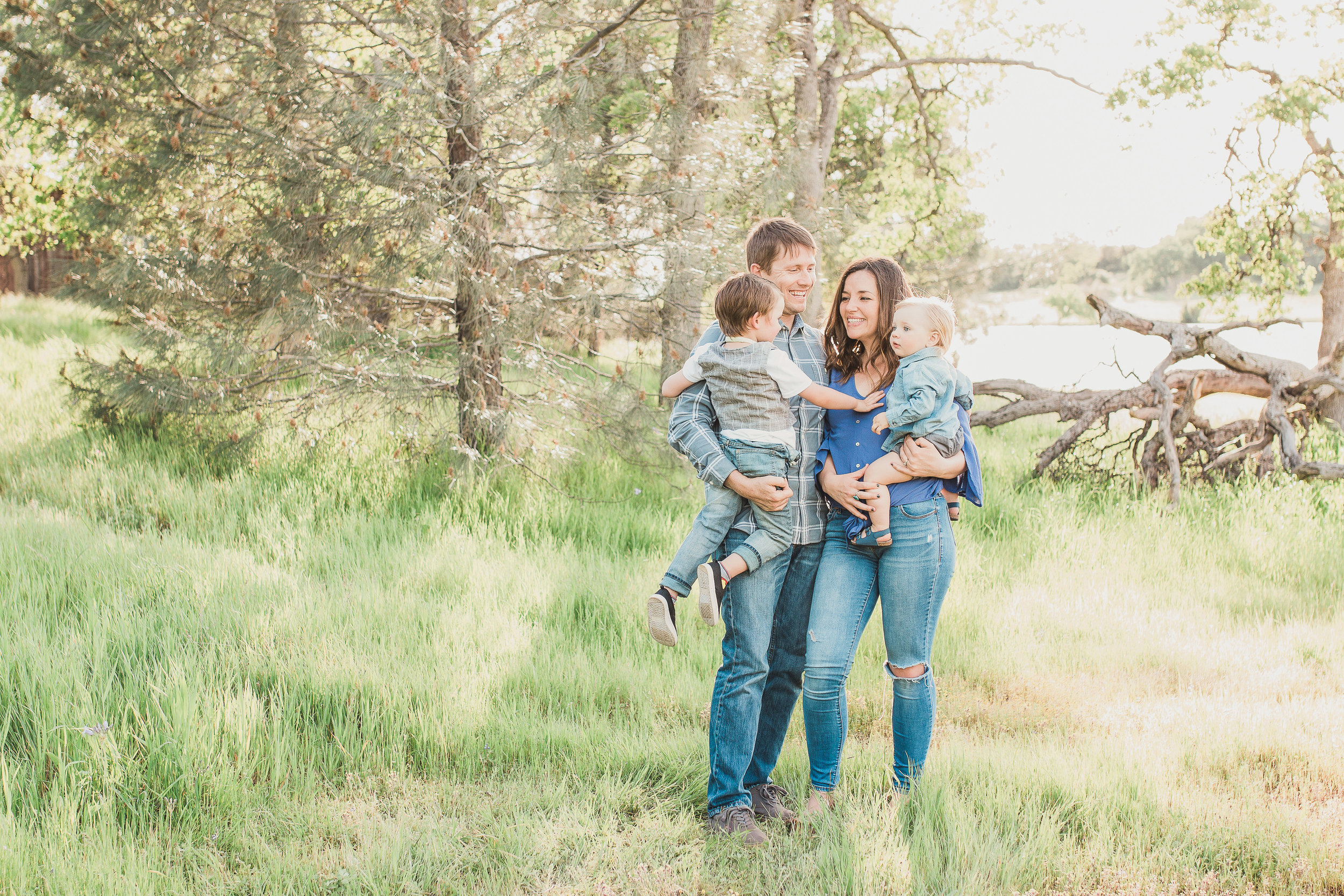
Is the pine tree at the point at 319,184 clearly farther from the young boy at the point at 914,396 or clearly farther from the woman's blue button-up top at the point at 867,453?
the young boy at the point at 914,396

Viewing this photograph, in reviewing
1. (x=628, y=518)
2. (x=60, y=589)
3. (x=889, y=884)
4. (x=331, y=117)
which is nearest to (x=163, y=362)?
(x=331, y=117)

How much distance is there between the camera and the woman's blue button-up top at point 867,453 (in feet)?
9.13

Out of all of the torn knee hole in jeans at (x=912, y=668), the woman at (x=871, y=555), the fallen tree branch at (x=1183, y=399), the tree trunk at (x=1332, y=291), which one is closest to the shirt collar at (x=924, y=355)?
the woman at (x=871, y=555)

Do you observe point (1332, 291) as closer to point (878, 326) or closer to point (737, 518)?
point (878, 326)

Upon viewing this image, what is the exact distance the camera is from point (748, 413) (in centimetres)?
282

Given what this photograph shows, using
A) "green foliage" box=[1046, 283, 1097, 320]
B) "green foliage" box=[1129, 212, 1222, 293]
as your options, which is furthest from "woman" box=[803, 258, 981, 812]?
"green foliage" box=[1129, 212, 1222, 293]

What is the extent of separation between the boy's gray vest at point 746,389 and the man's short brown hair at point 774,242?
0.94 ft

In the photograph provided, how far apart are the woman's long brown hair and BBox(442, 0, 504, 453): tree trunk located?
3.43m

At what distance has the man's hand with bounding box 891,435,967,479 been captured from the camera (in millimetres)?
2723

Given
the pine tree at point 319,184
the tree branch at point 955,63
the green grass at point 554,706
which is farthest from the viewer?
the tree branch at point 955,63

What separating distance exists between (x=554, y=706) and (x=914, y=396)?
2033mm

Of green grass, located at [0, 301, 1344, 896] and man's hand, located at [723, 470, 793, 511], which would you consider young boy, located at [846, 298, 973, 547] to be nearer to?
man's hand, located at [723, 470, 793, 511]

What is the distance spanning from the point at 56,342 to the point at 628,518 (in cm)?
913

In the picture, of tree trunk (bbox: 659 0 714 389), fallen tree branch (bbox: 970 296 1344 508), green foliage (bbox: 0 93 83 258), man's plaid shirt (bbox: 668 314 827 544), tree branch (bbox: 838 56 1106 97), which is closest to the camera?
man's plaid shirt (bbox: 668 314 827 544)
